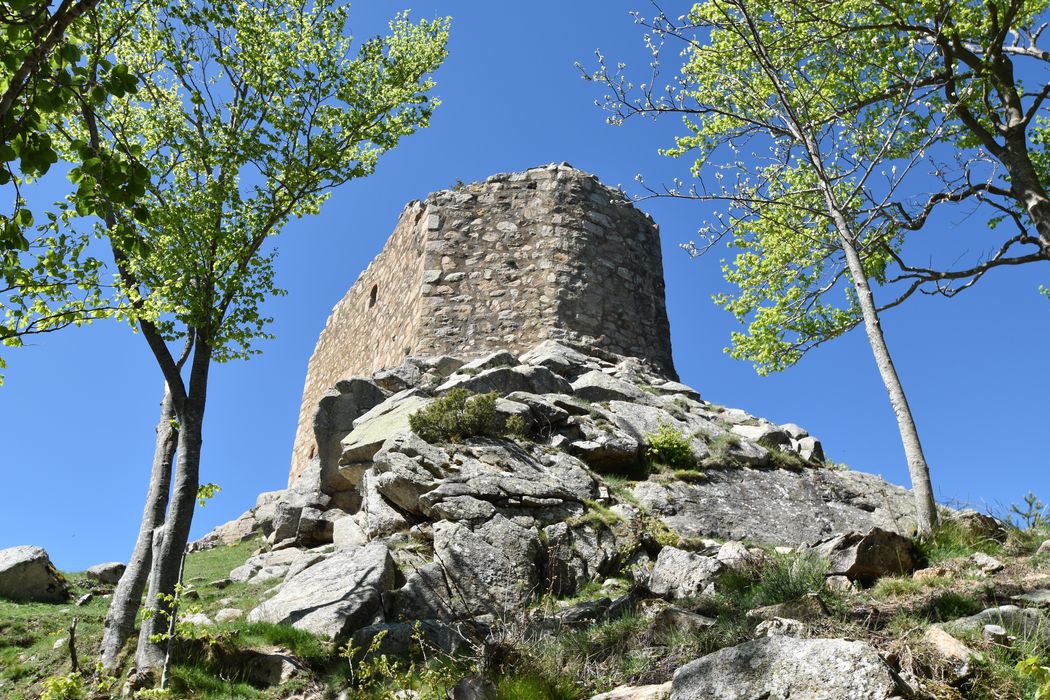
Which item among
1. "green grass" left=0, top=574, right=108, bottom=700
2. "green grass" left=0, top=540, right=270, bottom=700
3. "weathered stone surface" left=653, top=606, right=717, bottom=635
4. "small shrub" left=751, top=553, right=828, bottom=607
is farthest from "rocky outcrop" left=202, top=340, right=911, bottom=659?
"green grass" left=0, top=574, right=108, bottom=700

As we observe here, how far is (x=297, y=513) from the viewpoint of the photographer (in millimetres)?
11281

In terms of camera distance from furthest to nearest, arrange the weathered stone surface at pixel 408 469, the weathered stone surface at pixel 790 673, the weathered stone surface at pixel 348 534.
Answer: the weathered stone surface at pixel 348 534 → the weathered stone surface at pixel 408 469 → the weathered stone surface at pixel 790 673

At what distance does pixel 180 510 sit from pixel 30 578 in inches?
181

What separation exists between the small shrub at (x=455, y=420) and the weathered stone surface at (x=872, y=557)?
14.3ft

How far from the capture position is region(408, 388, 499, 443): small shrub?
32.1ft

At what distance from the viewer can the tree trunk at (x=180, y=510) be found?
23.3 ft

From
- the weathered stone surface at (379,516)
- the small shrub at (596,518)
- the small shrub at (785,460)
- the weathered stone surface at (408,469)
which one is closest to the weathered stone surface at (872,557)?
the small shrub at (596,518)

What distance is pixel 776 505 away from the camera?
9922 millimetres

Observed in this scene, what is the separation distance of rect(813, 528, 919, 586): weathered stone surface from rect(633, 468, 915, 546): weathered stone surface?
7.18ft

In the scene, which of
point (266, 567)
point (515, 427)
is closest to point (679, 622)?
point (515, 427)

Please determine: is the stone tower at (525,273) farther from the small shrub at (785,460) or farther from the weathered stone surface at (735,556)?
the weathered stone surface at (735,556)

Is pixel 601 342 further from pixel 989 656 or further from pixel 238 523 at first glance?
pixel 989 656

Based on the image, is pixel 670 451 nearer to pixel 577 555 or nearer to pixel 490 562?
pixel 577 555

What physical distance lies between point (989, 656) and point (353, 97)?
944 centimetres
